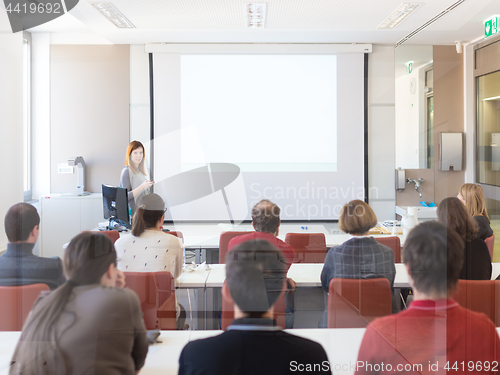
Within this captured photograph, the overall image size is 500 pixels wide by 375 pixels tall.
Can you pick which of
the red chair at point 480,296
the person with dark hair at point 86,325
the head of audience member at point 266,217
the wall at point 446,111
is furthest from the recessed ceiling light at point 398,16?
the person with dark hair at point 86,325

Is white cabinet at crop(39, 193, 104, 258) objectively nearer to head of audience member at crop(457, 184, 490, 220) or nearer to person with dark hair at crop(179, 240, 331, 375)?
person with dark hair at crop(179, 240, 331, 375)

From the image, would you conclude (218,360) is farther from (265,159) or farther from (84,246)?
(265,159)

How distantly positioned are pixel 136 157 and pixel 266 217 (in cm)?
96

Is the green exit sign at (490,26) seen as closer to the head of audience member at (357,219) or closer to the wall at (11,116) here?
the head of audience member at (357,219)

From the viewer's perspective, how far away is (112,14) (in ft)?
6.37

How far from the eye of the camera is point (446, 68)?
180 cm

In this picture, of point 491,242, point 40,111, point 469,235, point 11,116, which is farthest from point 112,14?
point 491,242

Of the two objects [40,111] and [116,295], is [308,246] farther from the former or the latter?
[40,111]

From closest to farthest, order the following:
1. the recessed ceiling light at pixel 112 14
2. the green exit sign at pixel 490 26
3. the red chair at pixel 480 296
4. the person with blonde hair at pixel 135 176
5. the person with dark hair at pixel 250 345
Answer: the person with dark hair at pixel 250 345 → the red chair at pixel 480 296 → the green exit sign at pixel 490 26 → the recessed ceiling light at pixel 112 14 → the person with blonde hair at pixel 135 176

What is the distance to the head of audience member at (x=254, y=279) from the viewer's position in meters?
1.22

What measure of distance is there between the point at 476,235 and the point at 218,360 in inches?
51.2

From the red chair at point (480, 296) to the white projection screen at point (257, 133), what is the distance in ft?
2.61

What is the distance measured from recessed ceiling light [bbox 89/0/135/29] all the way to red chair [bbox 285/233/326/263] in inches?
59.7

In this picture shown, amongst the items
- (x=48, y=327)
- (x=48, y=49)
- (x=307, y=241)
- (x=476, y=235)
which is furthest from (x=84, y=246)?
(x=476, y=235)
